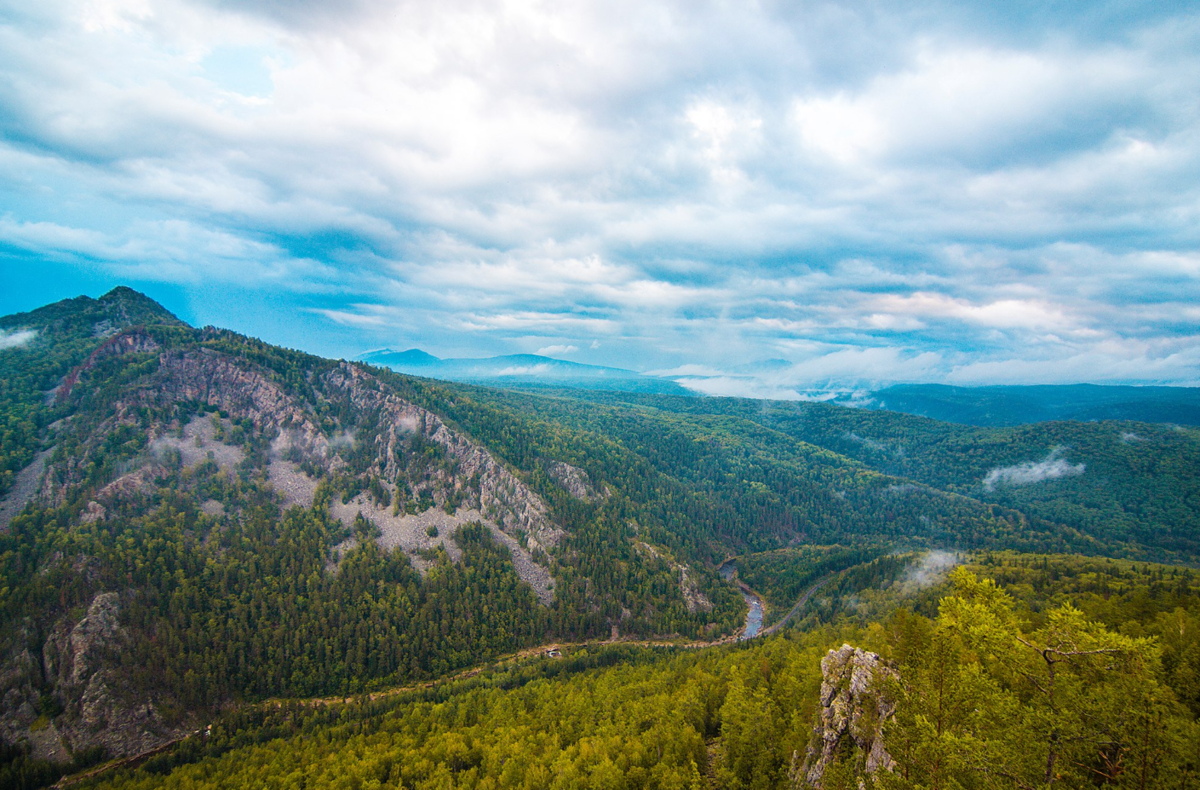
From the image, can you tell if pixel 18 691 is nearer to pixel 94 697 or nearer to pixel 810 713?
pixel 94 697

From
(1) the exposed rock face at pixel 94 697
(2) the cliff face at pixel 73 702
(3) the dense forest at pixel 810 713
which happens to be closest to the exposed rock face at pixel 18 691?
(2) the cliff face at pixel 73 702

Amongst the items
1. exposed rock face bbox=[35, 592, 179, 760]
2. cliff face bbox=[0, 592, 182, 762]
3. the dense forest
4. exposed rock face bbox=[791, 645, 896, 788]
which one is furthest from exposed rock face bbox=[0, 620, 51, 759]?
exposed rock face bbox=[791, 645, 896, 788]

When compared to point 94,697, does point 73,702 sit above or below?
below

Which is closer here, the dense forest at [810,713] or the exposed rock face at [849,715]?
the dense forest at [810,713]

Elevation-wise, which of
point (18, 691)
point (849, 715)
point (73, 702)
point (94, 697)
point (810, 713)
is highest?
point (849, 715)

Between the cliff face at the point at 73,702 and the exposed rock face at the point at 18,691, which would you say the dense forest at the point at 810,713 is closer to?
the cliff face at the point at 73,702

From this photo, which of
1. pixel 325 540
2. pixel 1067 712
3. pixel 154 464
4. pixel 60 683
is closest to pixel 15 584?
pixel 60 683

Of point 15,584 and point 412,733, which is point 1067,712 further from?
point 15,584

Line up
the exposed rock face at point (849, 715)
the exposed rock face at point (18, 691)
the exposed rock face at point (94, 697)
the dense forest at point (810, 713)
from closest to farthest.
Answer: the dense forest at point (810, 713) < the exposed rock face at point (849, 715) < the exposed rock face at point (18, 691) < the exposed rock face at point (94, 697)

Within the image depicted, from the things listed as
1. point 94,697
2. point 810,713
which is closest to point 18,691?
point 94,697
